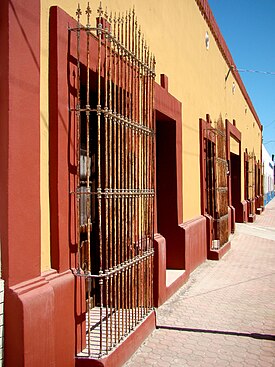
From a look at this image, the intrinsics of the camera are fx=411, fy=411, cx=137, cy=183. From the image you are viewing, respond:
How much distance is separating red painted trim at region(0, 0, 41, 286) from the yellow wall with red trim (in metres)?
0.22

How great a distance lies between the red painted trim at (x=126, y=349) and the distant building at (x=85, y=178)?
10 mm

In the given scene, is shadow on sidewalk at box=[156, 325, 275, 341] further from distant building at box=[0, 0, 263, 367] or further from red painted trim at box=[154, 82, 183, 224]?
red painted trim at box=[154, 82, 183, 224]

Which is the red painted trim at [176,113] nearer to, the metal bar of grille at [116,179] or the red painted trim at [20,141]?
the metal bar of grille at [116,179]

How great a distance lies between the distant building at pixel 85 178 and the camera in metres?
2.63

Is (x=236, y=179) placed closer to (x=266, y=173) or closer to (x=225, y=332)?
(x=225, y=332)

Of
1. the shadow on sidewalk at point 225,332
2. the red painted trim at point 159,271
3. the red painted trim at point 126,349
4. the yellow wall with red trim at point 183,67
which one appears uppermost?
the yellow wall with red trim at point 183,67

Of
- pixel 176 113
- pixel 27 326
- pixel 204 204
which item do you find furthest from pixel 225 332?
pixel 204 204

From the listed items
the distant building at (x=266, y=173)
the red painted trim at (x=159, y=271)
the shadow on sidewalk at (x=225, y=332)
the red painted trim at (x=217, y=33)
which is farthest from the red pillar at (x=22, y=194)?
the distant building at (x=266, y=173)

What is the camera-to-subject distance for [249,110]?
19.9 m

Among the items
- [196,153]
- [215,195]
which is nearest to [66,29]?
[196,153]

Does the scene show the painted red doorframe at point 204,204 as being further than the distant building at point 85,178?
Yes

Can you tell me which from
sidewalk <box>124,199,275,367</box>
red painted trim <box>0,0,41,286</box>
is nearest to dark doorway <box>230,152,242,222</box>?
sidewalk <box>124,199,275,367</box>

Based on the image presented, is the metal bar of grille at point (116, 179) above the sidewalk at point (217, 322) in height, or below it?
above

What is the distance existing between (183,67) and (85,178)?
398cm
